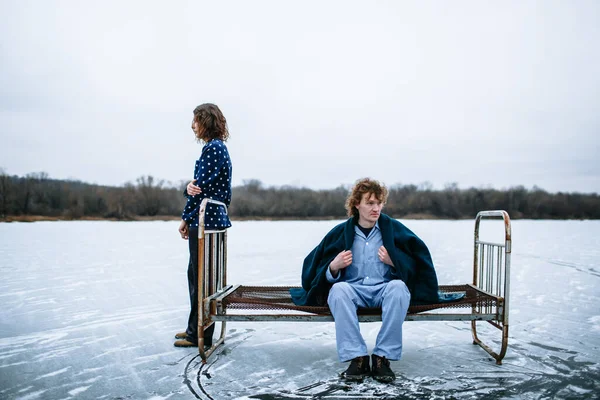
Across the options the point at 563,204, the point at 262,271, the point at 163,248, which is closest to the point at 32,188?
the point at 163,248

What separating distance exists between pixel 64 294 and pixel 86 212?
40.2m

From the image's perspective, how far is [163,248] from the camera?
13.6m

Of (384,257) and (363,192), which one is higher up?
(363,192)

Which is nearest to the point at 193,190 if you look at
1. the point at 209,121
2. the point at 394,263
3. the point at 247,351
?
the point at 209,121

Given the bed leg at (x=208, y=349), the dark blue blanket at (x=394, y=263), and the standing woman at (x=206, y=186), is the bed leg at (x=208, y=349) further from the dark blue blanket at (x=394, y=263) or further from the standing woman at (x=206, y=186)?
the dark blue blanket at (x=394, y=263)

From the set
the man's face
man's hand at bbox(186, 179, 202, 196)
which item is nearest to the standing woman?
man's hand at bbox(186, 179, 202, 196)

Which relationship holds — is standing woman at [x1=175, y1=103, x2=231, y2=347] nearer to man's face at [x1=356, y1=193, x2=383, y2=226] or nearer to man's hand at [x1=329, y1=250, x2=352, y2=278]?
man's hand at [x1=329, y1=250, x2=352, y2=278]

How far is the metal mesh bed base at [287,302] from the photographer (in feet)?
12.2

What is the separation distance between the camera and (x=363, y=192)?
395cm

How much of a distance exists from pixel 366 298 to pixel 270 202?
4998 centimetres

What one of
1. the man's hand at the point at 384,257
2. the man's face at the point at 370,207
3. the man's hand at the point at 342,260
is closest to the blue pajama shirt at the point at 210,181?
the man's hand at the point at 342,260

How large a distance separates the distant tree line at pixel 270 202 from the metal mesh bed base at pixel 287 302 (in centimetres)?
3988

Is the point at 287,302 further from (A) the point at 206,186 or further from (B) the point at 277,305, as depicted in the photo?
(A) the point at 206,186

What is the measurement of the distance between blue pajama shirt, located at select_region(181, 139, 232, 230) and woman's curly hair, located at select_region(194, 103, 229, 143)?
9 centimetres
